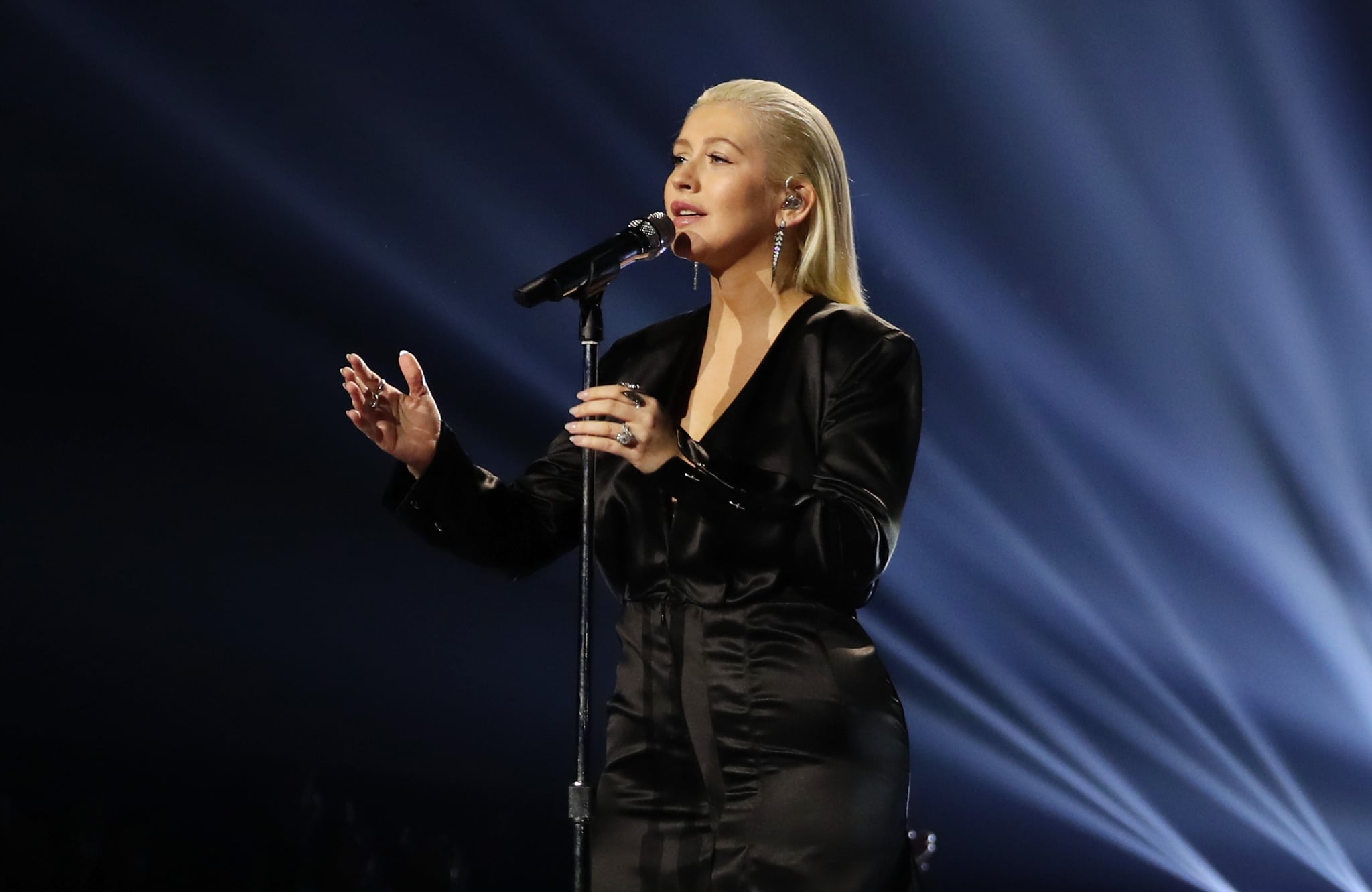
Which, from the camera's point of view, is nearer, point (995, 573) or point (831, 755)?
point (831, 755)

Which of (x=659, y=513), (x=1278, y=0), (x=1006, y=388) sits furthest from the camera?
(x=1006, y=388)

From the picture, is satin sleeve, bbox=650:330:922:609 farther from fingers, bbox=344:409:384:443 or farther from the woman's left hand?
fingers, bbox=344:409:384:443

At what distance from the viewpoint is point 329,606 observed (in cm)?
322

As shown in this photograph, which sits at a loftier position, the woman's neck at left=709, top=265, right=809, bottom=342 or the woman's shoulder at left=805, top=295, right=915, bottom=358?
the woman's neck at left=709, top=265, right=809, bottom=342

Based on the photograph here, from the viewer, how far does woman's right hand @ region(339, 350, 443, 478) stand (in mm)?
1506

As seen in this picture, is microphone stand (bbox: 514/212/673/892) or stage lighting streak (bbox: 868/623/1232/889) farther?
stage lighting streak (bbox: 868/623/1232/889)

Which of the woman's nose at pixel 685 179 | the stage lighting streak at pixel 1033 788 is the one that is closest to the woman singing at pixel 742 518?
the woman's nose at pixel 685 179

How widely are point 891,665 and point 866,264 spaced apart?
94 centimetres

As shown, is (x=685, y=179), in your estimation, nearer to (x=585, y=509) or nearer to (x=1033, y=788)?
(x=585, y=509)

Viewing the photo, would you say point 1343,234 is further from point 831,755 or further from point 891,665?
point 831,755

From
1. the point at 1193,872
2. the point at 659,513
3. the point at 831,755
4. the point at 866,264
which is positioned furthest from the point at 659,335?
the point at 1193,872

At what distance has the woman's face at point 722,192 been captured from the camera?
1.57 meters

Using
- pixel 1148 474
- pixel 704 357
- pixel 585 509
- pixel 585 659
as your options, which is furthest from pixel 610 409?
pixel 1148 474

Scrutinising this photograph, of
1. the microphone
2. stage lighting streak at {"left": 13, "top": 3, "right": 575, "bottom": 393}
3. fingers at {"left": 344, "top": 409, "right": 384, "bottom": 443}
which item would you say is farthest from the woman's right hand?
stage lighting streak at {"left": 13, "top": 3, "right": 575, "bottom": 393}
